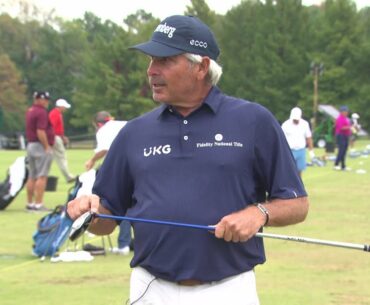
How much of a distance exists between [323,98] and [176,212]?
208 feet

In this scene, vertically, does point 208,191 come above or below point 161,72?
below

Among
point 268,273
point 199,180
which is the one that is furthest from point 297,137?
point 199,180

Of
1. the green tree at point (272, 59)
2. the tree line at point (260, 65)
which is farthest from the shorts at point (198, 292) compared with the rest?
the green tree at point (272, 59)

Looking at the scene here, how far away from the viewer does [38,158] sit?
13.9 meters

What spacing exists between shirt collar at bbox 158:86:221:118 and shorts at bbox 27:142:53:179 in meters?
10.3

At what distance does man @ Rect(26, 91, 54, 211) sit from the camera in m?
13.8

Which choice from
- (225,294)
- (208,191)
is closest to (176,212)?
(208,191)

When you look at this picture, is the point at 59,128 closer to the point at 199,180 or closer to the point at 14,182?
the point at 14,182

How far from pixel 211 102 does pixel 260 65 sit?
219ft

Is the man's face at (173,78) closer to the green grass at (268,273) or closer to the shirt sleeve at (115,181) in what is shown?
the shirt sleeve at (115,181)

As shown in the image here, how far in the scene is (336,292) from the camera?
25.8 feet

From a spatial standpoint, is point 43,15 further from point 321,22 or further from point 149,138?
point 149,138

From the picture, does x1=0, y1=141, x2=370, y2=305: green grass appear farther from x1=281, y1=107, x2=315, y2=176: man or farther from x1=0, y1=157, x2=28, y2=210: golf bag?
x1=281, y1=107, x2=315, y2=176: man

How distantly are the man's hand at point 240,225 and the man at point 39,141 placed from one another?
34.4 feet
